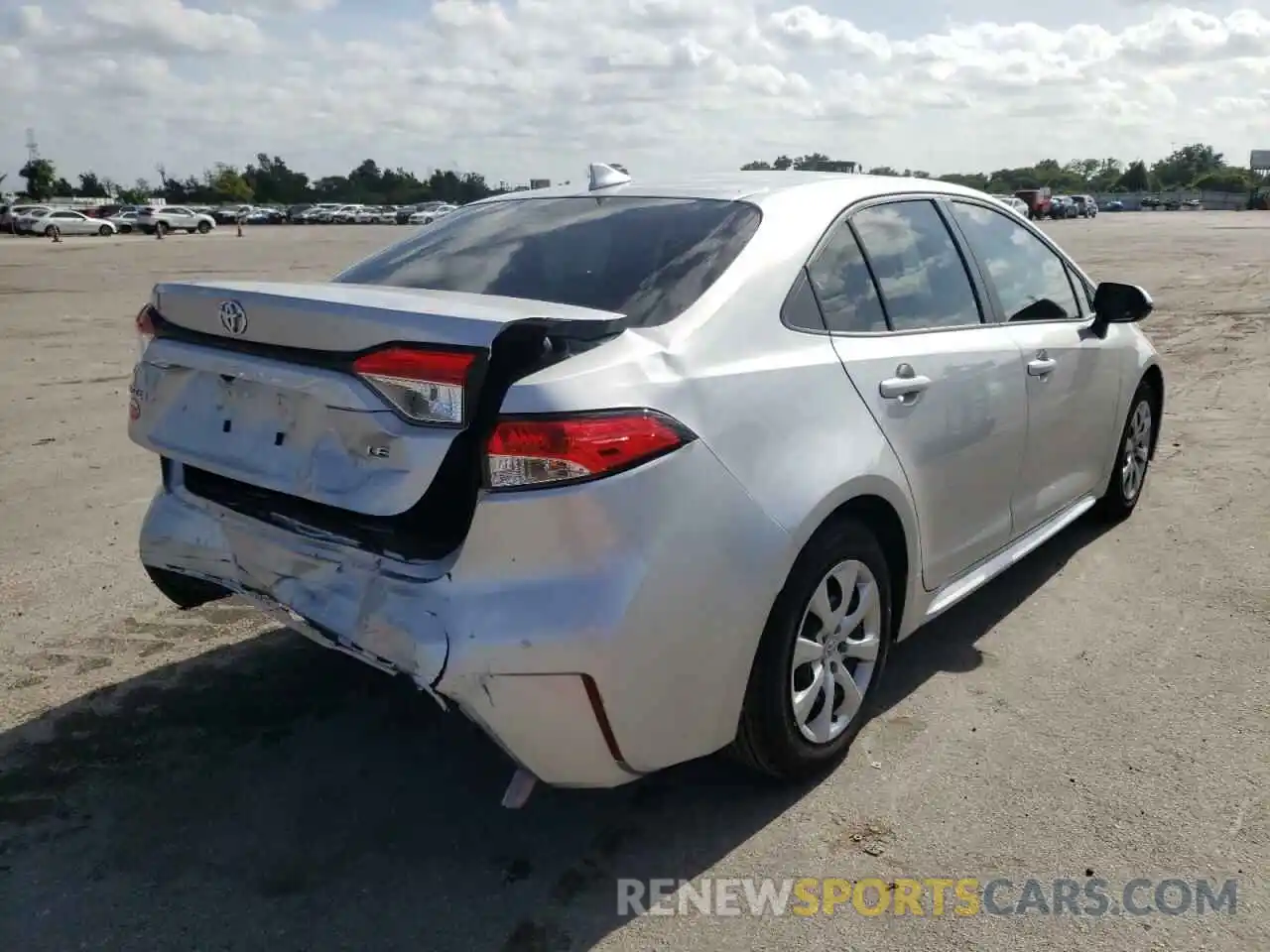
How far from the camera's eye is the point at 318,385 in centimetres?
276

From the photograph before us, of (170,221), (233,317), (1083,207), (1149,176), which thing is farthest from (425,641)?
(1149,176)

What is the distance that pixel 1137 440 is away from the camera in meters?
5.60

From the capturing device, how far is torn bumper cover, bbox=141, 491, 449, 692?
8.45 feet

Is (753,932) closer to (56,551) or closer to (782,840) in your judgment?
(782,840)

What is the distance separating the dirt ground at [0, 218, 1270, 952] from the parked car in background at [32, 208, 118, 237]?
55.8 meters

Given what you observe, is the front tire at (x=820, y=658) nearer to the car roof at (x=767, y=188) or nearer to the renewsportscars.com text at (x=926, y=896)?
the renewsportscars.com text at (x=926, y=896)

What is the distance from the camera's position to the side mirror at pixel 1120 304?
4805mm

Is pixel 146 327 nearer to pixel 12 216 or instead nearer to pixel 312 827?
pixel 312 827

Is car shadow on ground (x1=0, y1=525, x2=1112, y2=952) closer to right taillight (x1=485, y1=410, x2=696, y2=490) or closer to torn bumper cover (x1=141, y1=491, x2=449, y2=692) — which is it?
torn bumper cover (x1=141, y1=491, x2=449, y2=692)

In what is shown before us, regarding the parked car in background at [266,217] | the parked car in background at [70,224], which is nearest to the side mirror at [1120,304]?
the parked car in background at [70,224]

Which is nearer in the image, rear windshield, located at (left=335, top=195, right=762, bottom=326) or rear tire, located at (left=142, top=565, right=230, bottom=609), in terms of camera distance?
rear windshield, located at (left=335, top=195, right=762, bottom=326)

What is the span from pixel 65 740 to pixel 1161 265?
24920 millimetres

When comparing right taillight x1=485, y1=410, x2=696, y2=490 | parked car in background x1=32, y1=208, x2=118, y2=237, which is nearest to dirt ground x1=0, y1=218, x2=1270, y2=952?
right taillight x1=485, y1=410, x2=696, y2=490

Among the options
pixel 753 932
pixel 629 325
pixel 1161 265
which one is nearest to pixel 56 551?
pixel 629 325
